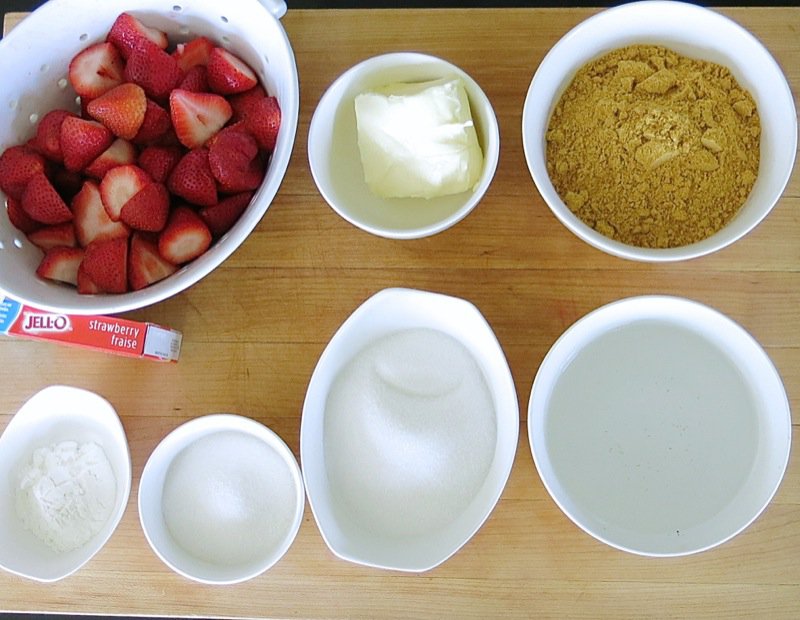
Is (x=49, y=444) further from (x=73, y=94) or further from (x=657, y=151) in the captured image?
(x=657, y=151)

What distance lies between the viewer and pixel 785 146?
2.43ft

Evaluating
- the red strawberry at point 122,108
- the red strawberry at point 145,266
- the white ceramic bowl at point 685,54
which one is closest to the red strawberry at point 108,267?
the red strawberry at point 145,266

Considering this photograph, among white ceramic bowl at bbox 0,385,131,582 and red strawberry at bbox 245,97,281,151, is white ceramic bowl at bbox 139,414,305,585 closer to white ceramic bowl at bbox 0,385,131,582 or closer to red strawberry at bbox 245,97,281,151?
white ceramic bowl at bbox 0,385,131,582

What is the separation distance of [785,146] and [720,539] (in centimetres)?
39

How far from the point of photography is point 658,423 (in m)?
0.79

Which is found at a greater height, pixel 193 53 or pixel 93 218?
pixel 193 53

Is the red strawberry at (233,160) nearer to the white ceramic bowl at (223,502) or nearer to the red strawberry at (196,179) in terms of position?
the red strawberry at (196,179)

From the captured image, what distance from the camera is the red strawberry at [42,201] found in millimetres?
789

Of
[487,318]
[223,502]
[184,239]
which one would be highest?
[184,239]

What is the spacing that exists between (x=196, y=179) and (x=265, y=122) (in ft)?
0.30

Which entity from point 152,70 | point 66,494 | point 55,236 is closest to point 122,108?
point 152,70

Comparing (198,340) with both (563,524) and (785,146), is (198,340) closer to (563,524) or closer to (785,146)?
(563,524)

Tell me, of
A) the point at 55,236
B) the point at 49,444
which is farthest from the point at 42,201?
the point at 49,444

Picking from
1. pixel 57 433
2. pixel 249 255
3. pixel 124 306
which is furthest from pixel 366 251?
pixel 57 433
